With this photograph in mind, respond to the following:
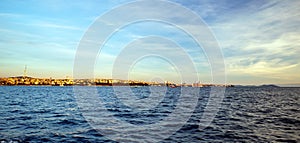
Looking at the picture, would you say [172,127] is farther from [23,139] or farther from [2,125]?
[2,125]

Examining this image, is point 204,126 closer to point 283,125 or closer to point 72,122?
point 283,125

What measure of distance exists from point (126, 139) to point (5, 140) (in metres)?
10.0

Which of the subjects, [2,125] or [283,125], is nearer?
[2,125]

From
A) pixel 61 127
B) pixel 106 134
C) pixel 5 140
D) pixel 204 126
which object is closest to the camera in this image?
pixel 5 140

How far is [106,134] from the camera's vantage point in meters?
22.5

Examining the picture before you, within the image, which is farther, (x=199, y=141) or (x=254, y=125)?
(x=254, y=125)

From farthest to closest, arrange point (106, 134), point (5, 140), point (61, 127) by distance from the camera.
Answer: point (61, 127) → point (106, 134) → point (5, 140)

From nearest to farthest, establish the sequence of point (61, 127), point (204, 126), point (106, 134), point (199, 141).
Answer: point (199, 141) → point (106, 134) → point (61, 127) → point (204, 126)

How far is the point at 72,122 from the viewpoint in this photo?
29281 millimetres

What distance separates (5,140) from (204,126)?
20.2m

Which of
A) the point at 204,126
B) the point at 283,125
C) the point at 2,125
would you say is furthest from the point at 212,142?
the point at 2,125

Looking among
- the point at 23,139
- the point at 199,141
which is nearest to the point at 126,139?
the point at 199,141

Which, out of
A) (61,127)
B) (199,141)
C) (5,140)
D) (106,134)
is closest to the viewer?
(5,140)

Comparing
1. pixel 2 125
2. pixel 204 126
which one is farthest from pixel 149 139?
pixel 2 125
